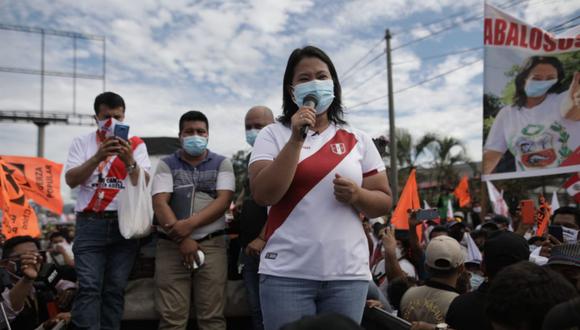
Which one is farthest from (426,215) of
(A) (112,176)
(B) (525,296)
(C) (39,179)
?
(C) (39,179)

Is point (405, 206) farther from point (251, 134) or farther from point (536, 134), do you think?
point (251, 134)

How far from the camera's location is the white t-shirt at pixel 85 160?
3.51 meters

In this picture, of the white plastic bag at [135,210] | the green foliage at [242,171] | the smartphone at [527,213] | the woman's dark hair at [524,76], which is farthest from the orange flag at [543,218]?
the white plastic bag at [135,210]

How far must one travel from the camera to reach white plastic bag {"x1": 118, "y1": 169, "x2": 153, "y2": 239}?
3.34 metres

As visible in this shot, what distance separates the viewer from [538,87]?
18.1ft

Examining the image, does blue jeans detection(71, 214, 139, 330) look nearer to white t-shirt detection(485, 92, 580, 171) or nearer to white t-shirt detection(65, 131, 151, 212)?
white t-shirt detection(65, 131, 151, 212)

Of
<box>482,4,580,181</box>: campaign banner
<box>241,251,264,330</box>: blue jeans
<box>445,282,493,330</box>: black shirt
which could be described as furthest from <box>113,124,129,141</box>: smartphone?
<box>482,4,580,181</box>: campaign banner

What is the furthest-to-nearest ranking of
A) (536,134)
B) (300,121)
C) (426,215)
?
(536,134), (426,215), (300,121)

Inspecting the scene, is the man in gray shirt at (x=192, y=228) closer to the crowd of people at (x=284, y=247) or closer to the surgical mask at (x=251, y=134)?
the crowd of people at (x=284, y=247)

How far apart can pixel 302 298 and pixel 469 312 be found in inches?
42.2

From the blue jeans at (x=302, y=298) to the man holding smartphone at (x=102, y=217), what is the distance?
1.74 m

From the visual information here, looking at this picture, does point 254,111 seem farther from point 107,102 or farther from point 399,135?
point 399,135

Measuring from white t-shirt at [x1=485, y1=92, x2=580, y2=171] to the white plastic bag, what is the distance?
4057 mm

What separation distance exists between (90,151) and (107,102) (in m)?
0.38
